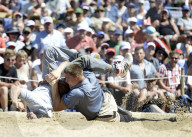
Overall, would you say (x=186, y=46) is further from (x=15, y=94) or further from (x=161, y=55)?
(x=15, y=94)

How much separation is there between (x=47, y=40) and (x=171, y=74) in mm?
3221

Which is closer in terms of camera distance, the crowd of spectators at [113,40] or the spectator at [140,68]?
the crowd of spectators at [113,40]

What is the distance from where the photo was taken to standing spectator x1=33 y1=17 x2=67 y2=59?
10.4 metres

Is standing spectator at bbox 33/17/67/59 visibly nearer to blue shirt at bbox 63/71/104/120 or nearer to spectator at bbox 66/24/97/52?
spectator at bbox 66/24/97/52

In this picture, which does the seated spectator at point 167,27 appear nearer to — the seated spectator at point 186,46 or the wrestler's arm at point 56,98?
the seated spectator at point 186,46

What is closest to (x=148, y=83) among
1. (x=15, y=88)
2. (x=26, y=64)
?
(x=26, y=64)

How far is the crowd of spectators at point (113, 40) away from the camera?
8759 mm

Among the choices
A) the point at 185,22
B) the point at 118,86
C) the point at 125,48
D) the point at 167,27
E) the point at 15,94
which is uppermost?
the point at 185,22

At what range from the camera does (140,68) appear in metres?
9.24

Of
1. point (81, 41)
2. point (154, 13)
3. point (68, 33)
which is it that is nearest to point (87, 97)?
point (81, 41)

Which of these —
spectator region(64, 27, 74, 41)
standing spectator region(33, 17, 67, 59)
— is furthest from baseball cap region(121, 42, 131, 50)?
spectator region(64, 27, 74, 41)

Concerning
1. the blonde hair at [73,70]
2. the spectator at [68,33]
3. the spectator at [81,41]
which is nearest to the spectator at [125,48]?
the spectator at [81,41]

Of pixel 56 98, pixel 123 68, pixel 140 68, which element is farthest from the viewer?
pixel 140 68

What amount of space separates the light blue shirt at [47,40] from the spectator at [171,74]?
8.70 ft
